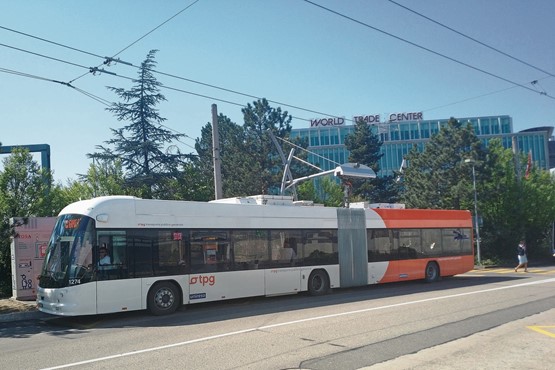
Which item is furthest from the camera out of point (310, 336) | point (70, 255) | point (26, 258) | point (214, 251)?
point (26, 258)

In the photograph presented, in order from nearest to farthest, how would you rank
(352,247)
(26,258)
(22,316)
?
(22,316) → (26,258) → (352,247)

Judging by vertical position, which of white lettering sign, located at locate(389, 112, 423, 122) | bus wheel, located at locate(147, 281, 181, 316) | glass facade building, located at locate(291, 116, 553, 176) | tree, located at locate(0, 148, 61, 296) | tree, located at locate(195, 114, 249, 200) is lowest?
bus wheel, located at locate(147, 281, 181, 316)

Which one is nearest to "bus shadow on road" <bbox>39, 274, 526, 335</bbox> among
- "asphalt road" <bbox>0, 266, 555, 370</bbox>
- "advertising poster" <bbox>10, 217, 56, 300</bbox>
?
"asphalt road" <bbox>0, 266, 555, 370</bbox>

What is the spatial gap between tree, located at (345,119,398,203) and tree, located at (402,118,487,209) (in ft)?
Result: 36.4

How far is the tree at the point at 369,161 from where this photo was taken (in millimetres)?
52562

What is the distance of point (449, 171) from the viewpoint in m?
38.5

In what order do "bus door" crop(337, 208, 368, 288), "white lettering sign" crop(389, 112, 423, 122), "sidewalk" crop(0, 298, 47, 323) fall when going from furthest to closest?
"white lettering sign" crop(389, 112, 423, 122)
"bus door" crop(337, 208, 368, 288)
"sidewalk" crop(0, 298, 47, 323)

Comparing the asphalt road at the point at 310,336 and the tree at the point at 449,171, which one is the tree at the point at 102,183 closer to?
the asphalt road at the point at 310,336

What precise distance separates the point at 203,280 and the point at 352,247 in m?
6.56

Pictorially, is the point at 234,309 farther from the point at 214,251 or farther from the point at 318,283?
the point at 318,283

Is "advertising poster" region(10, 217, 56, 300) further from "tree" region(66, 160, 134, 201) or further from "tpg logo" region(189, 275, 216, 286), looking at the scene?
"tree" region(66, 160, 134, 201)

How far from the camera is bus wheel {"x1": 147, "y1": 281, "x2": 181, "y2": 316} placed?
13789 millimetres

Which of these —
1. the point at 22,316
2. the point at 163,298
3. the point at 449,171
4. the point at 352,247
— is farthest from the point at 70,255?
the point at 449,171

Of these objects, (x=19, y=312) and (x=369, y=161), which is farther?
(x=369, y=161)
